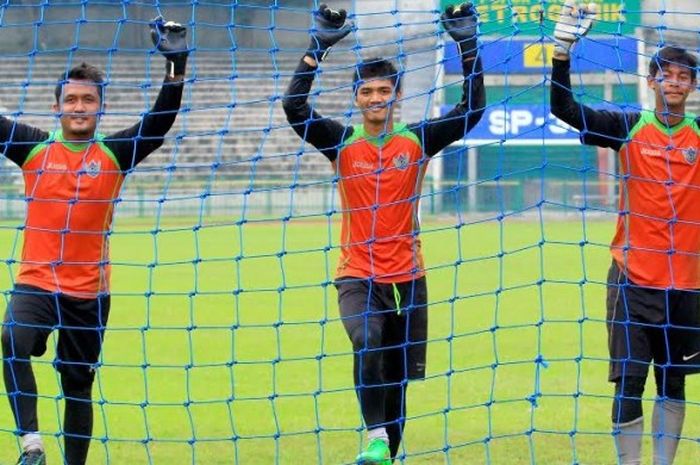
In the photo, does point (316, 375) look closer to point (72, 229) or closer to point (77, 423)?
point (77, 423)

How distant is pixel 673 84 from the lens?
657 centimetres

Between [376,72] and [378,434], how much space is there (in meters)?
1.79

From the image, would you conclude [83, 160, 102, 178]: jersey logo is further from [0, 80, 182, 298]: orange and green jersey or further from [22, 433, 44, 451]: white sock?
[22, 433, 44, 451]: white sock

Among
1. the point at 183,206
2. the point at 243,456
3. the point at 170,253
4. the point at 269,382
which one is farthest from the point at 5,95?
the point at 243,456

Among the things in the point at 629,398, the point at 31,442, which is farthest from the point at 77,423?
the point at 629,398

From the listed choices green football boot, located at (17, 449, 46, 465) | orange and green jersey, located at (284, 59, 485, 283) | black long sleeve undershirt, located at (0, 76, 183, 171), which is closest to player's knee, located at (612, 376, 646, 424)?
orange and green jersey, located at (284, 59, 485, 283)

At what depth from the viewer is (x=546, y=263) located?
18.7 m

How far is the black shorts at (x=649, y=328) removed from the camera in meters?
6.54

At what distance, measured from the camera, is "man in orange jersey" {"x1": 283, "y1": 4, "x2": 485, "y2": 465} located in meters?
6.74

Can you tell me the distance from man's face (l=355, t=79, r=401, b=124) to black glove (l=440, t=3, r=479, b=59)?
0.43 metres

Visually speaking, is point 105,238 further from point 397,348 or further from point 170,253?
point 170,253

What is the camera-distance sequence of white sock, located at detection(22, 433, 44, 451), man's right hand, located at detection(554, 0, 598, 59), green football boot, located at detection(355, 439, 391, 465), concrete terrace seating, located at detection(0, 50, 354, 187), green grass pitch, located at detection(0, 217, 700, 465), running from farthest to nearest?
concrete terrace seating, located at detection(0, 50, 354, 187), green grass pitch, located at detection(0, 217, 700, 465), white sock, located at detection(22, 433, 44, 451), green football boot, located at detection(355, 439, 391, 465), man's right hand, located at detection(554, 0, 598, 59)

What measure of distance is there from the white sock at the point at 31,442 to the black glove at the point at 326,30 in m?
2.19

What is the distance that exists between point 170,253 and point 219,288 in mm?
4588
